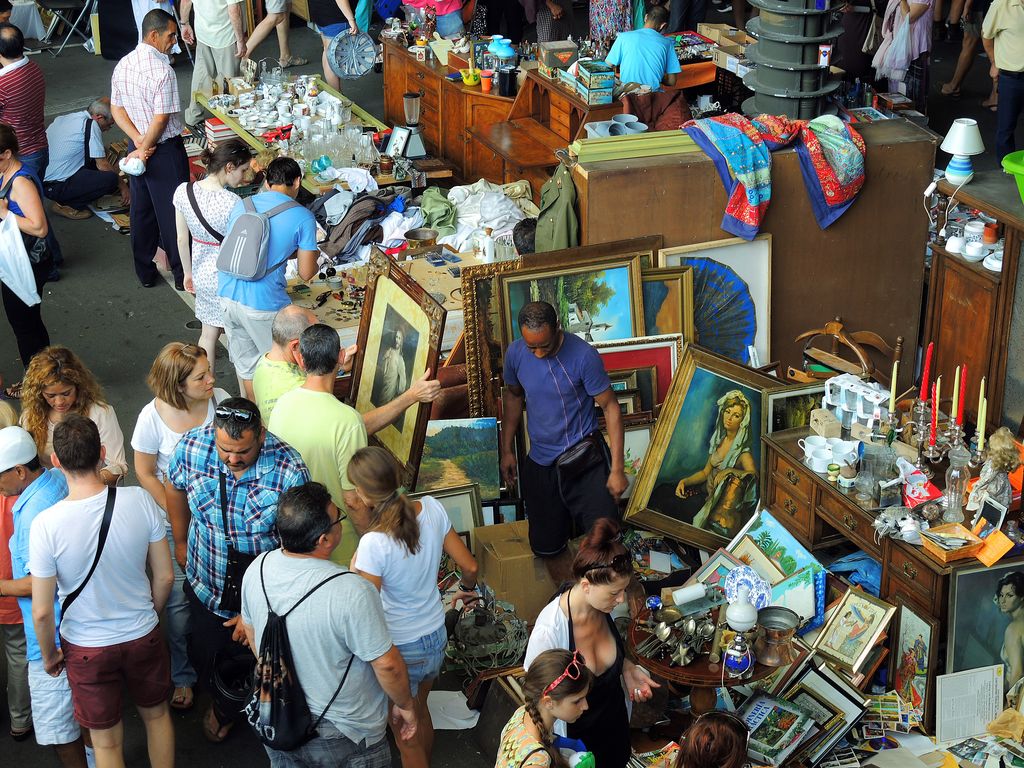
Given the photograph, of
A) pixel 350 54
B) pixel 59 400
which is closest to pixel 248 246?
pixel 59 400

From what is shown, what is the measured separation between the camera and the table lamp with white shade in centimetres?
594

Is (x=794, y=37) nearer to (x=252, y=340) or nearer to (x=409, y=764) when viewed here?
(x=252, y=340)

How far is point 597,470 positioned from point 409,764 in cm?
173

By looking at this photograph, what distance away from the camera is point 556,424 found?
5508mm

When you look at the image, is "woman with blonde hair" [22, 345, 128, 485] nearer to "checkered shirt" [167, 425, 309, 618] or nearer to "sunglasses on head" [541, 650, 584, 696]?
"checkered shirt" [167, 425, 309, 618]

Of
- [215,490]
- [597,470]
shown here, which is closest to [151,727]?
[215,490]

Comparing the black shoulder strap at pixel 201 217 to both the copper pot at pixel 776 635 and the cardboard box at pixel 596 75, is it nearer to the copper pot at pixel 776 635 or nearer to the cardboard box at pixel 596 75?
the cardboard box at pixel 596 75

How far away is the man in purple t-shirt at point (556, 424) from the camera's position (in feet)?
17.7

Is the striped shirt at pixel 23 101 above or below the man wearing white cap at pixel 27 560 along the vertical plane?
above

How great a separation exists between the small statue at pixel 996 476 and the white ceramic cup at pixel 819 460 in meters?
0.60

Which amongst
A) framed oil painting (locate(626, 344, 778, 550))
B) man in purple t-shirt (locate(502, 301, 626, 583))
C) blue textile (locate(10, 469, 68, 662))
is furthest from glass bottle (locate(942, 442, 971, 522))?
blue textile (locate(10, 469, 68, 662))

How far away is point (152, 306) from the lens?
8.83 m

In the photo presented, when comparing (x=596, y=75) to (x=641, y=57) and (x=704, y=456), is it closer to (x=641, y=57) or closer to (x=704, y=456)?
(x=641, y=57)

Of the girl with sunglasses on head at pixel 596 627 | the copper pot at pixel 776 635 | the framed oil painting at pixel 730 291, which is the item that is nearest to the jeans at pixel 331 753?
the girl with sunglasses on head at pixel 596 627
